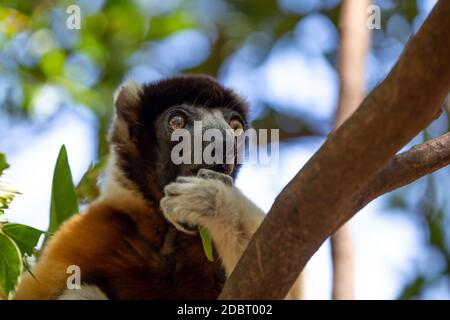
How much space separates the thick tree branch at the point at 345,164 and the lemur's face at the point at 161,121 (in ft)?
7.89

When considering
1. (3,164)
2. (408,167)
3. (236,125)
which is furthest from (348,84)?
(3,164)

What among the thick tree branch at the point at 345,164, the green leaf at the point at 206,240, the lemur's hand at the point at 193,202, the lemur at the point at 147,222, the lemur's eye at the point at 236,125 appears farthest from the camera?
the lemur's eye at the point at 236,125

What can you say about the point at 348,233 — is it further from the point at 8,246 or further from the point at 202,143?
the point at 8,246

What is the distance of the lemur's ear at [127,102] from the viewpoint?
6566 millimetres

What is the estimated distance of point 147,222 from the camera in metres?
6.04

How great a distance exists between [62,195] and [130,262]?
2.35ft

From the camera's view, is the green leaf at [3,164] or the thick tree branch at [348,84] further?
the thick tree branch at [348,84]

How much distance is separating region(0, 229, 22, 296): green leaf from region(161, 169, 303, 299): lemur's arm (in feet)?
3.49

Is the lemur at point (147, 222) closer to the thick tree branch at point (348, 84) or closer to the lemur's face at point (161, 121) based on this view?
the lemur's face at point (161, 121)

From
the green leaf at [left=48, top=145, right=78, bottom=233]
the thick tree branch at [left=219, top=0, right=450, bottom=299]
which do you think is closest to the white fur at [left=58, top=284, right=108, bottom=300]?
the green leaf at [left=48, top=145, right=78, bottom=233]

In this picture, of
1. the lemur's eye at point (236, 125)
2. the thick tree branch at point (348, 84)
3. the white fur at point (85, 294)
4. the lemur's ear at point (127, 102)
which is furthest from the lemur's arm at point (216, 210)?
the thick tree branch at point (348, 84)
